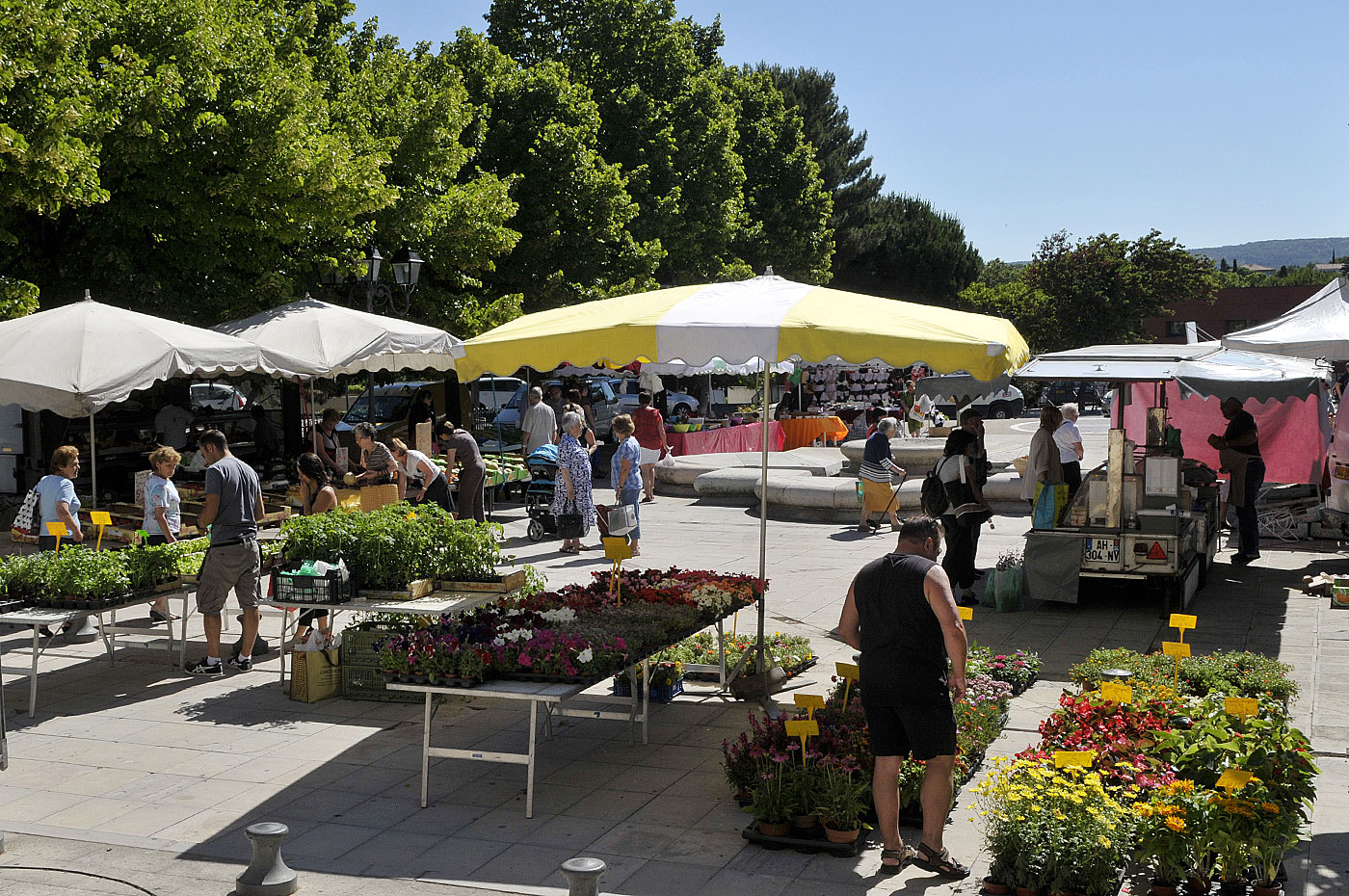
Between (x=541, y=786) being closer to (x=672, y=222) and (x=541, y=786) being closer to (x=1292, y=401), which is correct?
(x=1292, y=401)

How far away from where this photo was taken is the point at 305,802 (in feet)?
21.4

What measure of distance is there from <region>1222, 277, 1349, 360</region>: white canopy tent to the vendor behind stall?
1.86 metres

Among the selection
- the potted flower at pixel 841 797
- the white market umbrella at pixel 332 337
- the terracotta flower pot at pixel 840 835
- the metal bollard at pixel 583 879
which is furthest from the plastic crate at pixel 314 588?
the white market umbrella at pixel 332 337

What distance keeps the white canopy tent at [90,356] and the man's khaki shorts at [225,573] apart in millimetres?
2970

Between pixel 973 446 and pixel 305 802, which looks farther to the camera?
pixel 973 446

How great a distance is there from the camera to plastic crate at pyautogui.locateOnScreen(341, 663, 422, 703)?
871 cm

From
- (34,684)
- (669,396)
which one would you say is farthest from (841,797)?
(669,396)

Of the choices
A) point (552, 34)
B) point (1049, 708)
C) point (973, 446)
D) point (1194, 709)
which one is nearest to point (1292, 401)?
point (973, 446)

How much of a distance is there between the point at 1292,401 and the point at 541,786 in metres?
12.4

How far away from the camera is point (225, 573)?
9.09 meters

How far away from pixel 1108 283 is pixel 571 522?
47.5m

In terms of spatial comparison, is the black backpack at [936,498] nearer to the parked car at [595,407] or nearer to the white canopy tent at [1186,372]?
the white canopy tent at [1186,372]

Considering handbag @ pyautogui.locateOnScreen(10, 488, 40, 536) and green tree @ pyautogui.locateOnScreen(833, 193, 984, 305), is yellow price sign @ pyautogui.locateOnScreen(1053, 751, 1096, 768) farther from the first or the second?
green tree @ pyautogui.locateOnScreen(833, 193, 984, 305)

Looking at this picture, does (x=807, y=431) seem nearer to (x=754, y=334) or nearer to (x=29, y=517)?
(x=29, y=517)
